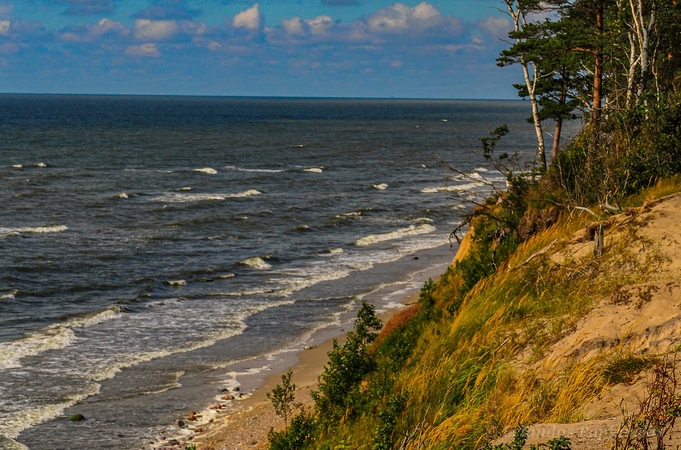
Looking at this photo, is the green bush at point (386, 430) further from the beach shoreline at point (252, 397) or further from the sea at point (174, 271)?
the sea at point (174, 271)

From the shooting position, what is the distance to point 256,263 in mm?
35188

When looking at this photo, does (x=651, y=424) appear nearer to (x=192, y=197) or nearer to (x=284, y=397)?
(x=284, y=397)

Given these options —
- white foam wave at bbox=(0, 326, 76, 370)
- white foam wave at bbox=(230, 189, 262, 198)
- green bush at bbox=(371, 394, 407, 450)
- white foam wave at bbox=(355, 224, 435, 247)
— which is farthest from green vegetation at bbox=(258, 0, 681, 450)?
white foam wave at bbox=(230, 189, 262, 198)

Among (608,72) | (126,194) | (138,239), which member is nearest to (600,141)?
(608,72)

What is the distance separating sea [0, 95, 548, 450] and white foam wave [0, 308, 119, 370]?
65 millimetres

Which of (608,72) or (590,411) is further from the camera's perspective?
(608,72)

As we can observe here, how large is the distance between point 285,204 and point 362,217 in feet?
21.3

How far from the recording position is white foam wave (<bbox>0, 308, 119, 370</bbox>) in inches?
861

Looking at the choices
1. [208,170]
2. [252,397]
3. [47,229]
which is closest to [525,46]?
[252,397]

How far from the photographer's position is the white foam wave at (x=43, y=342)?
2188 cm

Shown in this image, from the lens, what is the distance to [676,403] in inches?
261

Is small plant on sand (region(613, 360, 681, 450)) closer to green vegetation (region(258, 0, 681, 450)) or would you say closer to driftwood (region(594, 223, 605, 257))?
green vegetation (region(258, 0, 681, 450))

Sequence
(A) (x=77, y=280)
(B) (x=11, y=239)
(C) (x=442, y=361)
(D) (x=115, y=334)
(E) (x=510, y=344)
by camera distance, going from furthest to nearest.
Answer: (B) (x=11, y=239), (A) (x=77, y=280), (D) (x=115, y=334), (C) (x=442, y=361), (E) (x=510, y=344)

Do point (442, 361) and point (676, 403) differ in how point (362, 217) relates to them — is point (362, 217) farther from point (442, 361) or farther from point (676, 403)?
point (676, 403)
